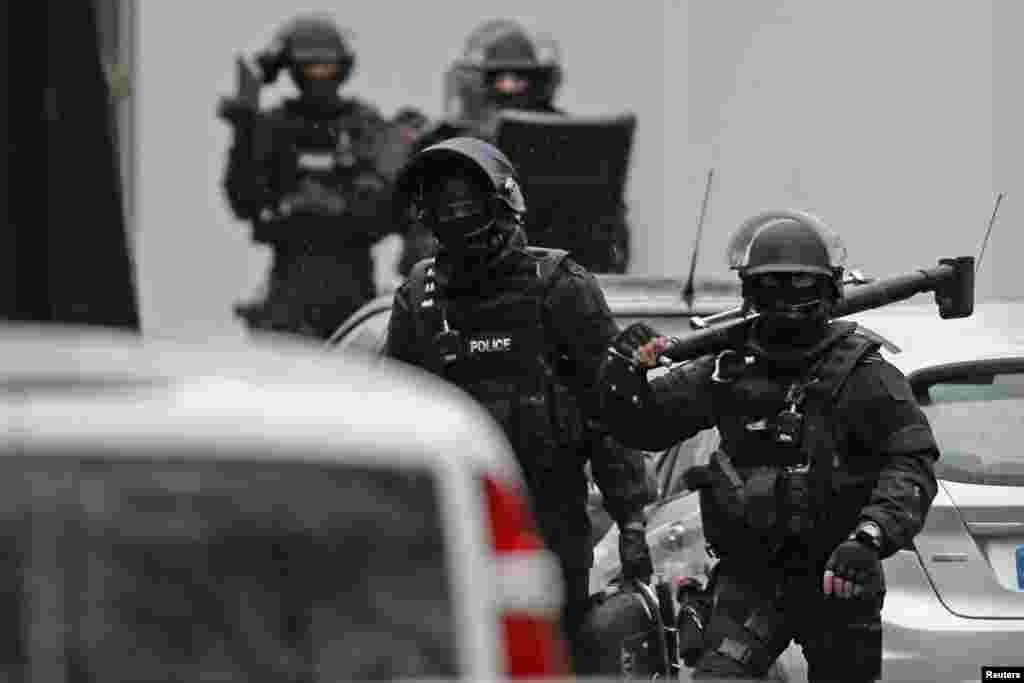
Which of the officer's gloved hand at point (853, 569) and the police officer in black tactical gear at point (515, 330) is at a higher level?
the police officer in black tactical gear at point (515, 330)

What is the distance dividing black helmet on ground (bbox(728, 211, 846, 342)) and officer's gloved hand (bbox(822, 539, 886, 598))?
60 centimetres

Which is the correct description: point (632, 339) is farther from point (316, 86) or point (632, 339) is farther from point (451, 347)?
point (316, 86)

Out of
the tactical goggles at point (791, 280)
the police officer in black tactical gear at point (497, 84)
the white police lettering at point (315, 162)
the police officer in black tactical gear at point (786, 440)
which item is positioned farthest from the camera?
the white police lettering at point (315, 162)

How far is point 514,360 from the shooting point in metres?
7.11

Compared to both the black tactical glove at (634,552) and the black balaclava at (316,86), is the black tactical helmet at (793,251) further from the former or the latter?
the black balaclava at (316,86)

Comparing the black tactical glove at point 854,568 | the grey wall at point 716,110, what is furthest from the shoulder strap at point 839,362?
Answer: the grey wall at point 716,110

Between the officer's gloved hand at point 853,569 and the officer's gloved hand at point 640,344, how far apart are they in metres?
0.73

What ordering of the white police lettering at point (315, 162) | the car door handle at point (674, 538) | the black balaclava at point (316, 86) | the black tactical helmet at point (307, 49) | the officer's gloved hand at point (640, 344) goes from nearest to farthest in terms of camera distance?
the officer's gloved hand at point (640, 344), the car door handle at point (674, 538), the white police lettering at point (315, 162), the black balaclava at point (316, 86), the black tactical helmet at point (307, 49)

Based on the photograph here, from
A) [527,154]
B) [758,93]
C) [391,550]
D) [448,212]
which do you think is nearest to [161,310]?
[758,93]

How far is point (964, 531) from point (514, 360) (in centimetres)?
117

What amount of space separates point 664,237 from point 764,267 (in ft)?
36.5

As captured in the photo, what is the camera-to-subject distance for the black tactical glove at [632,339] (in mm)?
6992

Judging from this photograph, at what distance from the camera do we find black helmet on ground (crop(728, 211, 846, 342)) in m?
6.86

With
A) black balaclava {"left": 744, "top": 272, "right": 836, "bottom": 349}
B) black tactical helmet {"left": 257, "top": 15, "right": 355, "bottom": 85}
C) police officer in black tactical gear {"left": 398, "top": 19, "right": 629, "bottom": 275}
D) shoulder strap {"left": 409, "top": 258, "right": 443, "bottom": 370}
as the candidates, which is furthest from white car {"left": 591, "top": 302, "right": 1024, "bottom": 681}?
black tactical helmet {"left": 257, "top": 15, "right": 355, "bottom": 85}
